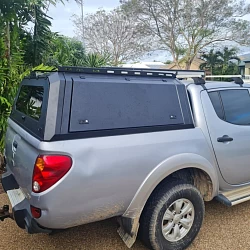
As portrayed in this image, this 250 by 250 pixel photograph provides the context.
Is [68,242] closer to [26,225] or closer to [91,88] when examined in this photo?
[26,225]

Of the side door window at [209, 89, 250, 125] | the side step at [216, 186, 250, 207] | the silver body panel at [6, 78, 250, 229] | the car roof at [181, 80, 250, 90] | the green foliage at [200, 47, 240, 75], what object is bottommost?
the side step at [216, 186, 250, 207]

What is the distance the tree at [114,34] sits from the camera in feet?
90.2

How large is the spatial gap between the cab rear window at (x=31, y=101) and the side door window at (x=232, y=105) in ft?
6.23

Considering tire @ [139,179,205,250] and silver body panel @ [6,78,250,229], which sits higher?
silver body panel @ [6,78,250,229]

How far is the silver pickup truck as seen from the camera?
2334 mm

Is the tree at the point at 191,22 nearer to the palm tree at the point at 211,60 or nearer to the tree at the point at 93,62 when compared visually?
the palm tree at the point at 211,60

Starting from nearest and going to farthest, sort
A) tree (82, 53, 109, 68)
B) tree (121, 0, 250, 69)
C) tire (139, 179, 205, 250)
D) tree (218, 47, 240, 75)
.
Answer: tire (139, 179, 205, 250) → tree (82, 53, 109, 68) → tree (121, 0, 250, 69) → tree (218, 47, 240, 75)

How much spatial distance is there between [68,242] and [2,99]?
9.23ft

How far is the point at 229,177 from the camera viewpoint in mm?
3383

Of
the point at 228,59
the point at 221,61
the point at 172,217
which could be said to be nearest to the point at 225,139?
the point at 172,217

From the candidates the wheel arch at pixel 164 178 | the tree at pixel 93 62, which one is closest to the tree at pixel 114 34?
the tree at pixel 93 62

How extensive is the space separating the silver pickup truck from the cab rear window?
0.02 metres

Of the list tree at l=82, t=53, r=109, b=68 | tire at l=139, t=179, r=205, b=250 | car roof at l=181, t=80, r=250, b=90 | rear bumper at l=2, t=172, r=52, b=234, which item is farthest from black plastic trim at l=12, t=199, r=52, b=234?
tree at l=82, t=53, r=109, b=68

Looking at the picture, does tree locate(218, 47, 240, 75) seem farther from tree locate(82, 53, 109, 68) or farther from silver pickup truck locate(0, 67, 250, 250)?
silver pickup truck locate(0, 67, 250, 250)
